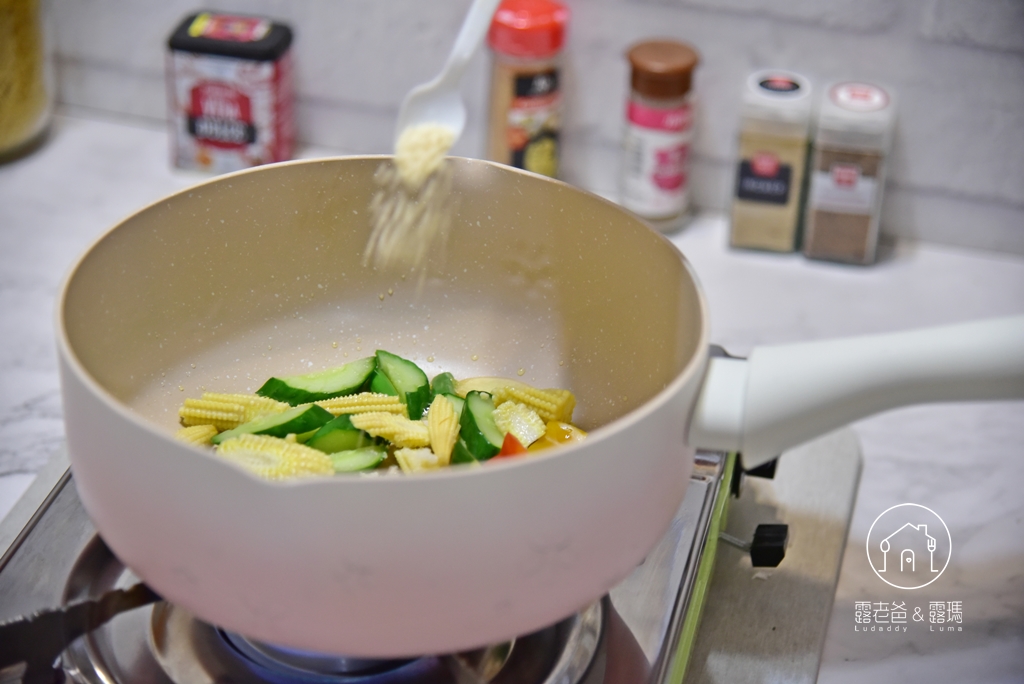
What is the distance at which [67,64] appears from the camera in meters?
1.13

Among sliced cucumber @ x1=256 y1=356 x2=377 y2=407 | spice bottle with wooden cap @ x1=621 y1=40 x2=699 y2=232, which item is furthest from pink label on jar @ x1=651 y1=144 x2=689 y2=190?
sliced cucumber @ x1=256 y1=356 x2=377 y2=407

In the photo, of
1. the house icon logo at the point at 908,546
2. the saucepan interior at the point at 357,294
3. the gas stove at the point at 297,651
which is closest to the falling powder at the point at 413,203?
the saucepan interior at the point at 357,294

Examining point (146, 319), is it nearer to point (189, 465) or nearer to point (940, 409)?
point (189, 465)

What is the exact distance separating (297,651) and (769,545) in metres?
0.27

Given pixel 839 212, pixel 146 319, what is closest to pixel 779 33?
pixel 839 212

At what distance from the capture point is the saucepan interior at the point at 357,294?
0.59 m

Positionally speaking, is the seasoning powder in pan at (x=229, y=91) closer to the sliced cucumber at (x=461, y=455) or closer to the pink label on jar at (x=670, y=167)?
the pink label on jar at (x=670, y=167)

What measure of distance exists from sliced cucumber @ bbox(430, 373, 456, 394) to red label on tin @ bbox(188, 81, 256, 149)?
0.45 meters

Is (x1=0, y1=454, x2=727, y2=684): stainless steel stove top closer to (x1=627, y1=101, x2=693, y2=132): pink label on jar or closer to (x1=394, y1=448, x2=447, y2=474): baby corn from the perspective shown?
(x1=394, y1=448, x2=447, y2=474): baby corn

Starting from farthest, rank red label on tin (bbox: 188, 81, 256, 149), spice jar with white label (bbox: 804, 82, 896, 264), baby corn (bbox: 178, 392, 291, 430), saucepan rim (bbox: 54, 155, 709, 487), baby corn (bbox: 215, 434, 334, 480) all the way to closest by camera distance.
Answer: red label on tin (bbox: 188, 81, 256, 149), spice jar with white label (bbox: 804, 82, 896, 264), baby corn (bbox: 178, 392, 291, 430), baby corn (bbox: 215, 434, 334, 480), saucepan rim (bbox: 54, 155, 709, 487)

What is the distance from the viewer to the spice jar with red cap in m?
0.92

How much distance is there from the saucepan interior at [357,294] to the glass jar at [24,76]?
0.47 m

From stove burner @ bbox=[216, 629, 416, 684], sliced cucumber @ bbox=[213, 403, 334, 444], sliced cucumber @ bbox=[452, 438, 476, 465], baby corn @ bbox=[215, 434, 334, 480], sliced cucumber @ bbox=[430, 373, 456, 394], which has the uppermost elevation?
baby corn @ bbox=[215, 434, 334, 480]

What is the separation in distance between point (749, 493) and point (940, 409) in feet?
0.74
